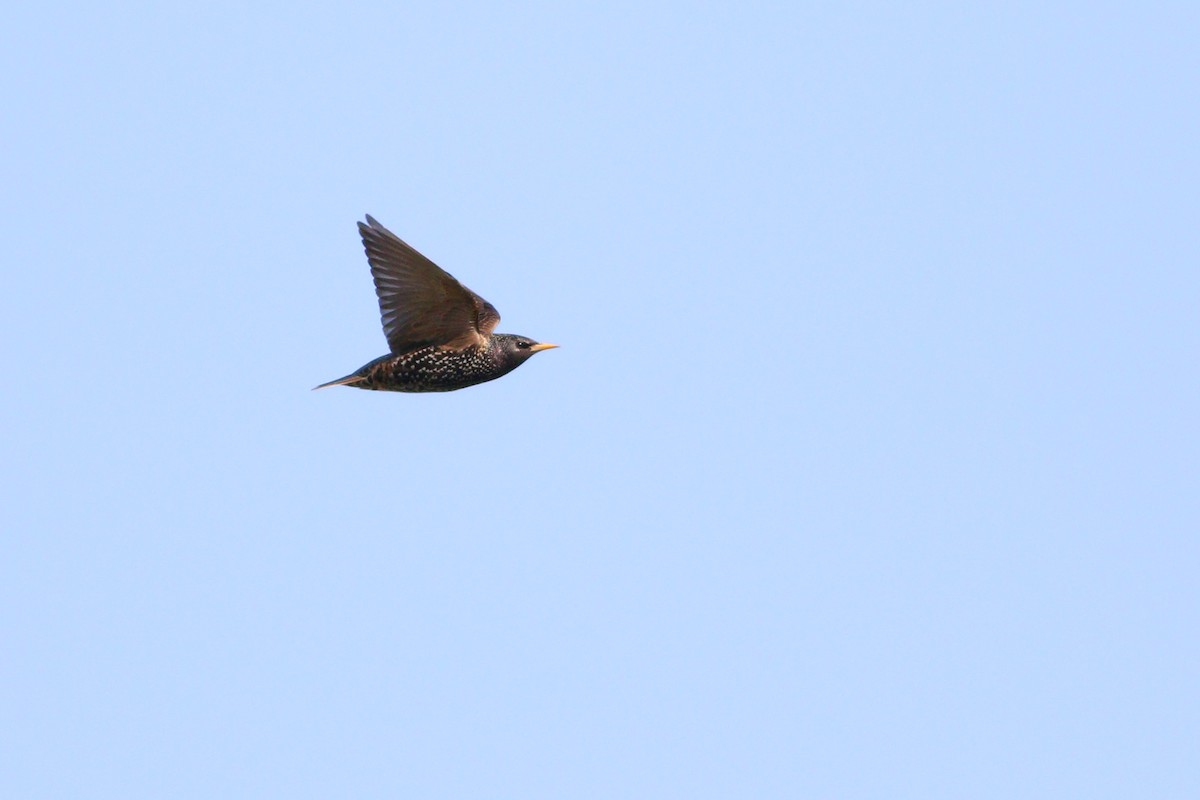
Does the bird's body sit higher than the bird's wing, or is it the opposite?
the bird's wing

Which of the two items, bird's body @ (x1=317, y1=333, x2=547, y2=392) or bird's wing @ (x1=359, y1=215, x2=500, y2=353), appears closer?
bird's wing @ (x1=359, y1=215, x2=500, y2=353)

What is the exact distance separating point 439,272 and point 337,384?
6.58ft

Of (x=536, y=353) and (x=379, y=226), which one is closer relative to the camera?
(x=379, y=226)

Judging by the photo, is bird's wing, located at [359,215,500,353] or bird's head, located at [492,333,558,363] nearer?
bird's wing, located at [359,215,500,353]

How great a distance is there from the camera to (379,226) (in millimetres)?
17609

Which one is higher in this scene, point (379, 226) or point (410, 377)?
point (379, 226)

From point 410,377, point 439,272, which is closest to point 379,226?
point 439,272

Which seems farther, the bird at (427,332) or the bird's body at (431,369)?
the bird's body at (431,369)

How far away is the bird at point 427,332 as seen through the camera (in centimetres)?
1775

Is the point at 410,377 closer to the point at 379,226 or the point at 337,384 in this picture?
the point at 337,384

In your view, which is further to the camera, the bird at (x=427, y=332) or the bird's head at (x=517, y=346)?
the bird's head at (x=517, y=346)

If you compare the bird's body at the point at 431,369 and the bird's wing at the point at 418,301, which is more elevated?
the bird's wing at the point at 418,301

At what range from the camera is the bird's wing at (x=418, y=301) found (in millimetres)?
17641

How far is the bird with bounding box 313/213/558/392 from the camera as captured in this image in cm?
1775
